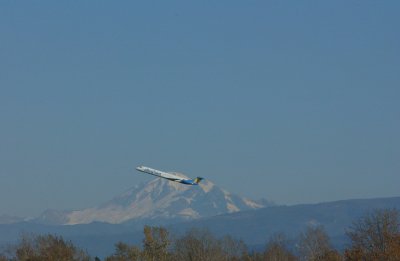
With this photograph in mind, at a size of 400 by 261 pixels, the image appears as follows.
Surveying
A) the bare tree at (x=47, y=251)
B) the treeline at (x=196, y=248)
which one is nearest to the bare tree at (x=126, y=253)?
the treeline at (x=196, y=248)

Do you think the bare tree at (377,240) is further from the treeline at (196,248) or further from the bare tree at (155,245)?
the bare tree at (155,245)

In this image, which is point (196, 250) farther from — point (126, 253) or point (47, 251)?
point (126, 253)

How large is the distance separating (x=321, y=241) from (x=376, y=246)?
80.2 metres

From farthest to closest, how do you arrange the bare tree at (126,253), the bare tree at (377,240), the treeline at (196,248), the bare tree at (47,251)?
the bare tree at (47,251), the bare tree at (126,253), the treeline at (196,248), the bare tree at (377,240)

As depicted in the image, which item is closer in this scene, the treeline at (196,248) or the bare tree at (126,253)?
the treeline at (196,248)

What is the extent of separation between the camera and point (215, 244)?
594 ft

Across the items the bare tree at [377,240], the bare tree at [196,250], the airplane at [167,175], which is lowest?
the bare tree at [377,240]

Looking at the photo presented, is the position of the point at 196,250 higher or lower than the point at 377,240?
higher

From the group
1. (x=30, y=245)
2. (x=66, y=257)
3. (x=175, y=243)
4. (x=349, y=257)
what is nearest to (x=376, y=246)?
(x=349, y=257)

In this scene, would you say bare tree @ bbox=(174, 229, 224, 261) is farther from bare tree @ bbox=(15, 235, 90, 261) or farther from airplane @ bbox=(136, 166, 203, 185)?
bare tree @ bbox=(15, 235, 90, 261)

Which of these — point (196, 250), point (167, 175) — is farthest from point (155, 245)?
point (196, 250)

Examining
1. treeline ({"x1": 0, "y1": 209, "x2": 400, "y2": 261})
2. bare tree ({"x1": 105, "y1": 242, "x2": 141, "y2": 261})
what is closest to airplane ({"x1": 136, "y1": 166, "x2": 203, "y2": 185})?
treeline ({"x1": 0, "y1": 209, "x2": 400, "y2": 261})

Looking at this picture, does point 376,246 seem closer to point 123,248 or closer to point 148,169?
point 123,248

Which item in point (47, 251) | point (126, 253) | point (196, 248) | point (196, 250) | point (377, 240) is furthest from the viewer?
point (196, 248)
